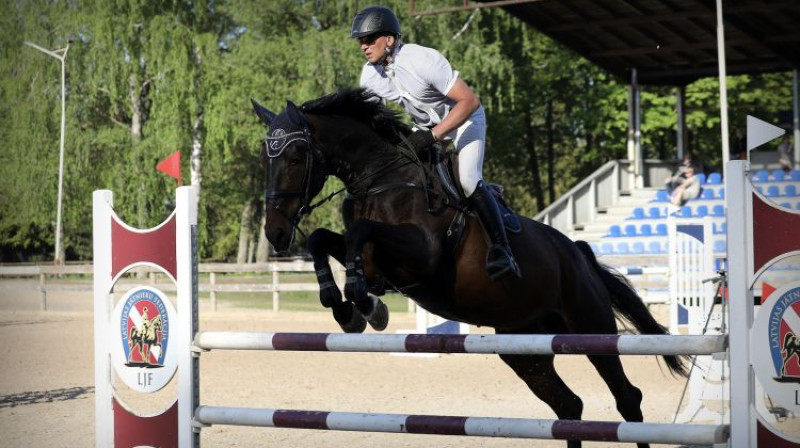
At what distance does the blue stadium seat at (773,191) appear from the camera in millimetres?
18625

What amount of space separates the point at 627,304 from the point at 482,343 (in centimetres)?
215

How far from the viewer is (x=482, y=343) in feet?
12.2

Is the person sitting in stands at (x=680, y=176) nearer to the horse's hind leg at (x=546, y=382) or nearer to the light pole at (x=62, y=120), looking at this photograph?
the horse's hind leg at (x=546, y=382)

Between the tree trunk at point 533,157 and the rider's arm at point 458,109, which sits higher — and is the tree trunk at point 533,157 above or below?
above

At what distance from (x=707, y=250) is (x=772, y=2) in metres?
11.0

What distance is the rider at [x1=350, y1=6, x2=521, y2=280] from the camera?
468cm

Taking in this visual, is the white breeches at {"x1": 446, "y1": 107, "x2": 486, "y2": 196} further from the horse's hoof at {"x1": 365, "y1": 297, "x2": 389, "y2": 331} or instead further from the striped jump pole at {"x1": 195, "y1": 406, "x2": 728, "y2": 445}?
the striped jump pole at {"x1": 195, "y1": 406, "x2": 728, "y2": 445}

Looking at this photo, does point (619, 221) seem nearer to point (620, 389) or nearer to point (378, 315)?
point (620, 389)

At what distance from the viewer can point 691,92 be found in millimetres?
29844

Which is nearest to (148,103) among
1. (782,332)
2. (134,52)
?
(134,52)

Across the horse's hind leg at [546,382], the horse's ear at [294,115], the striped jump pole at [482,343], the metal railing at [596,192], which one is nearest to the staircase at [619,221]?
the metal railing at [596,192]

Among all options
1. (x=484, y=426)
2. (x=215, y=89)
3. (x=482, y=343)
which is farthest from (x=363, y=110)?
(x=215, y=89)

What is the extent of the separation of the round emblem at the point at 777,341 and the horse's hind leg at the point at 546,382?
205 cm

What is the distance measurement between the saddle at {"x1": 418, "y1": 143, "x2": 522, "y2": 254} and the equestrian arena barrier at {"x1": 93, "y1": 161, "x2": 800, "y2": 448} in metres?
0.94
